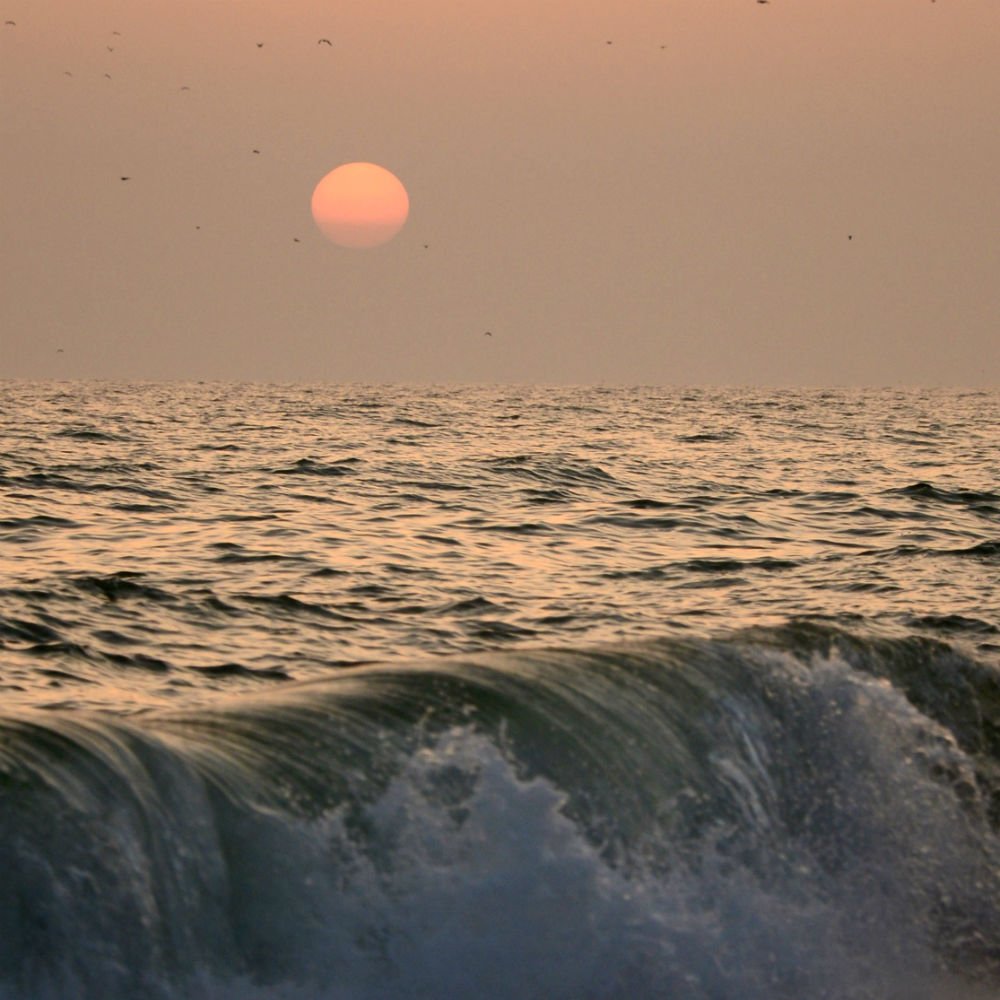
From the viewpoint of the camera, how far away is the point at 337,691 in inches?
351

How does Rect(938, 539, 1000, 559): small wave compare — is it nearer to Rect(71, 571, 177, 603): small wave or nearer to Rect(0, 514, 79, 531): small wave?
Rect(71, 571, 177, 603): small wave

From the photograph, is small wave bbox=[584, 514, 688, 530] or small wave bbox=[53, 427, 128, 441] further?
small wave bbox=[53, 427, 128, 441]

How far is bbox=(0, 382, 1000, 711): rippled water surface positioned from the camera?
479 inches

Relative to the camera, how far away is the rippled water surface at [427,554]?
1216 centimetres

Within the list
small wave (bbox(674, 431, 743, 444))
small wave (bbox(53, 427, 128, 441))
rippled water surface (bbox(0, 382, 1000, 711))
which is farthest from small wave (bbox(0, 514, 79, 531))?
small wave (bbox(674, 431, 743, 444))

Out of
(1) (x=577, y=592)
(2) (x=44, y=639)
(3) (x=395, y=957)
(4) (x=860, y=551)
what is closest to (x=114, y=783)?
(3) (x=395, y=957)

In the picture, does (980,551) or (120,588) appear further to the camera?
(980,551)

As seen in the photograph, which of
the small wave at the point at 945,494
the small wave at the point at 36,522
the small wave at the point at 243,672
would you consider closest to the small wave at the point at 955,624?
the small wave at the point at 243,672

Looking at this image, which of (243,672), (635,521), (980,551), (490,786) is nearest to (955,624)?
(980,551)

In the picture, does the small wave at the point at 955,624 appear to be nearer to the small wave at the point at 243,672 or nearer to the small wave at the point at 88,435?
the small wave at the point at 243,672

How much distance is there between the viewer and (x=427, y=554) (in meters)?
17.4

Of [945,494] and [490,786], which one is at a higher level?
[490,786]

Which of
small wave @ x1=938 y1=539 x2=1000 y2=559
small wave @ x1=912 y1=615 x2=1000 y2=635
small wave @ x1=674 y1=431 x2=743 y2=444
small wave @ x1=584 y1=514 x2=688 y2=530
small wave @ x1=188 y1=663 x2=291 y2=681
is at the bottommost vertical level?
small wave @ x1=674 y1=431 x2=743 y2=444

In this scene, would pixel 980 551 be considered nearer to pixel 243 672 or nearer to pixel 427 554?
pixel 427 554
